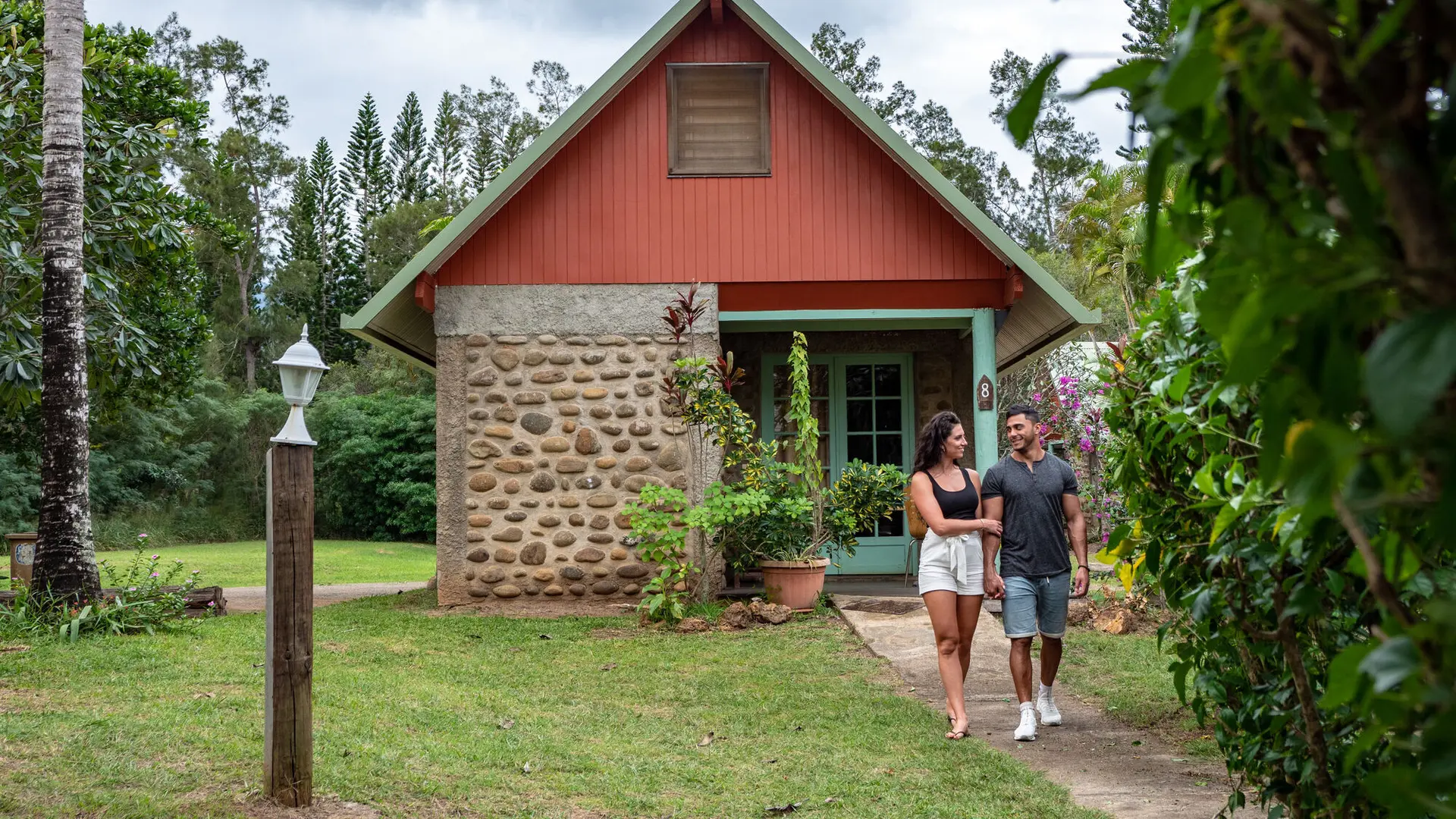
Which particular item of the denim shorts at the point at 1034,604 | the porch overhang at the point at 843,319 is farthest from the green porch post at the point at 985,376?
the denim shorts at the point at 1034,604

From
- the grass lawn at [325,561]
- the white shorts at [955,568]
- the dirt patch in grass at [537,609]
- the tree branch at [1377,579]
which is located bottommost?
the grass lawn at [325,561]

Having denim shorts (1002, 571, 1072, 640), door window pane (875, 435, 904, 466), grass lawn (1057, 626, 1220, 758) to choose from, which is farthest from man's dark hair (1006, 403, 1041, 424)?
door window pane (875, 435, 904, 466)

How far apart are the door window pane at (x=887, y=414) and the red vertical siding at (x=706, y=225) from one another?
223cm

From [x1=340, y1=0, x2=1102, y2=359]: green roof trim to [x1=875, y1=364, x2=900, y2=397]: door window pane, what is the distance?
2.35m

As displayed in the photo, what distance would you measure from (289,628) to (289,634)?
0.8 inches

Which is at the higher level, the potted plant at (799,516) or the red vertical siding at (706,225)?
the red vertical siding at (706,225)

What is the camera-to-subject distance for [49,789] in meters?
3.88

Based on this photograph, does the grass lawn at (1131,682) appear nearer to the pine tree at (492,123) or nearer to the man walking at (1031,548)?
the man walking at (1031,548)

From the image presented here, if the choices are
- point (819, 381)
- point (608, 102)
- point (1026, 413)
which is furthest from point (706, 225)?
point (1026, 413)

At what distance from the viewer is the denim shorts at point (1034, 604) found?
523 cm

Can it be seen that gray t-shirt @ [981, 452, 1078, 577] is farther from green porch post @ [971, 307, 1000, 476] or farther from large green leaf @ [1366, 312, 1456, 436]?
large green leaf @ [1366, 312, 1456, 436]

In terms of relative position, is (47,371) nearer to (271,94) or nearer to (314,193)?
(314,193)

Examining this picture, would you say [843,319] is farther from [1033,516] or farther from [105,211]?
[105,211]

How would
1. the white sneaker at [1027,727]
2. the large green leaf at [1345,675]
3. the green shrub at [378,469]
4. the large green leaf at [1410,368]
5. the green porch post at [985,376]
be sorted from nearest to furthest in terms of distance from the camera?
the large green leaf at [1410,368], the large green leaf at [1345,675], the white sneaker at [1027,727], the green porch post at [985,376], the green shrub at [378,469]
